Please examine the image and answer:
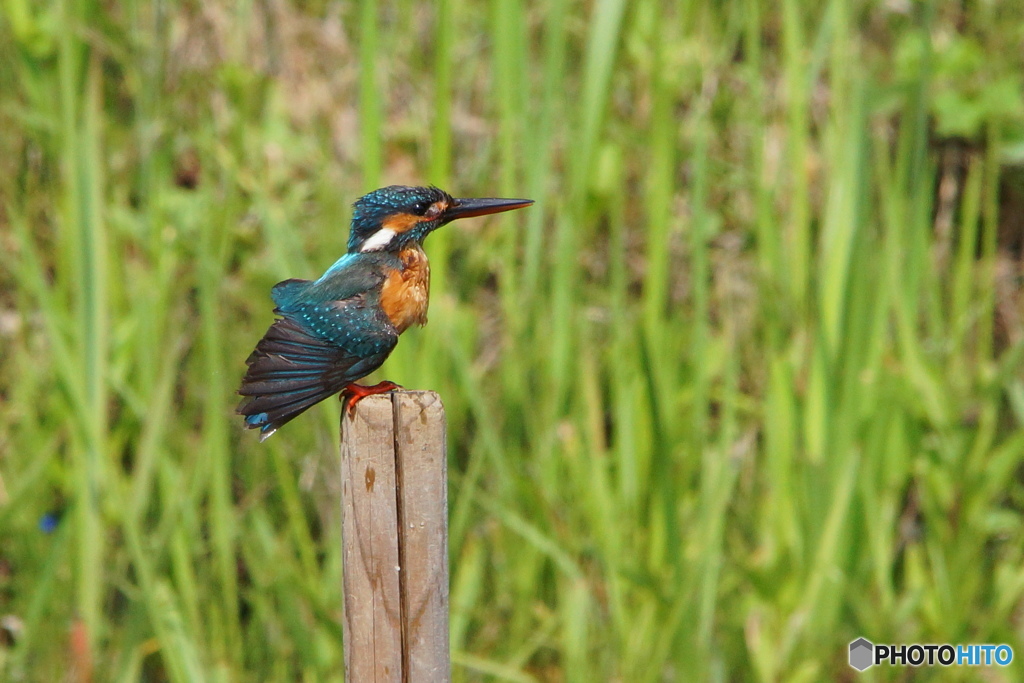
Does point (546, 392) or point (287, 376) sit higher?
point (287, 376)

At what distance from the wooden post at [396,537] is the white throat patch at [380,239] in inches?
30.9

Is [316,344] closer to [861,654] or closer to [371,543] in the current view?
[371,543]

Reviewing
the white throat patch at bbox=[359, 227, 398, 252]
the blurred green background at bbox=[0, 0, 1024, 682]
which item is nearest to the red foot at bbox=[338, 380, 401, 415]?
the white throat patch at bbox=[359, 227, 398, 252]

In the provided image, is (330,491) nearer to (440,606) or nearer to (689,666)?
(689,666)

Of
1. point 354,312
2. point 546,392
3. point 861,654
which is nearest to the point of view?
point 354,312

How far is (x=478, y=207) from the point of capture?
8.31 ft

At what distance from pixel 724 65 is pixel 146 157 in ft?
7.12

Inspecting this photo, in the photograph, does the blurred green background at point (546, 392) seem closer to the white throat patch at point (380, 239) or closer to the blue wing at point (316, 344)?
the white throat patch at point (380, 239)

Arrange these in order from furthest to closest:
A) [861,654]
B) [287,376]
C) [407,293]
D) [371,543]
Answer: [861,654]
[407,293]
[287,376]
[371,543]

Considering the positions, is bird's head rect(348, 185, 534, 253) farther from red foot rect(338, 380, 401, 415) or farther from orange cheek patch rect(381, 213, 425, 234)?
red foot rect(338, 380, 401, 415)

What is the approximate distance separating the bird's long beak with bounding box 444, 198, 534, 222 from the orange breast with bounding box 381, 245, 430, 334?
0.42 ft

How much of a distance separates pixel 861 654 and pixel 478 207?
67.1 inches

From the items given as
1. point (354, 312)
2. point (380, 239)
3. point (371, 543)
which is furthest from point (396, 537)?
point (380, 239)

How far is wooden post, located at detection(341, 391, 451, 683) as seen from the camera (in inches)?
70.4
